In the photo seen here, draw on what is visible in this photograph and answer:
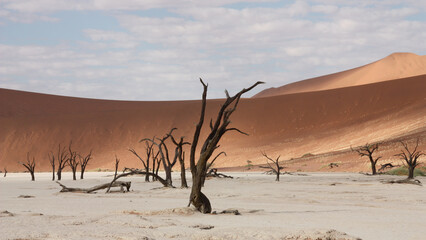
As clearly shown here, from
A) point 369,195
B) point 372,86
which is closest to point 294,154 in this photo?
point 372,86

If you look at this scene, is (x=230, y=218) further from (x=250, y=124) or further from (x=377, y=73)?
(x=377, y=73)

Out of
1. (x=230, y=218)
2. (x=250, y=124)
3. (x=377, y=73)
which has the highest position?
(x=377, y=73)

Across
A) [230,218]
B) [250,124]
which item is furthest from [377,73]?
[230,218]

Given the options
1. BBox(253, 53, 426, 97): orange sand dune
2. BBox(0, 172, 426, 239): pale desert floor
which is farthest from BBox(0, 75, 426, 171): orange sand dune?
BBox(253, 53, 426, 97): orange sand dune

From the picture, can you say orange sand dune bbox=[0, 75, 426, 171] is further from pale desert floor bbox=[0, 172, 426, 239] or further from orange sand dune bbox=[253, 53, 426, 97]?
orange sand dune bbox=[253, 53, 426, 97]

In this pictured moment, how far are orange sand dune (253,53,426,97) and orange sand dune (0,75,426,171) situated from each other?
42623 millimetres

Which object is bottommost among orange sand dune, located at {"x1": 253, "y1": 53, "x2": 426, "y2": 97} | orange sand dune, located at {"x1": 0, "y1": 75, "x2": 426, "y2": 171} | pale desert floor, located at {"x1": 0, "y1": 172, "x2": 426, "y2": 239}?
pale desert floor, located at {"x1": 0, "y1": 172, "x2": 426, "y2": 239}

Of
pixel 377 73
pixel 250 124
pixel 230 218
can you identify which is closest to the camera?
pixel 230 218

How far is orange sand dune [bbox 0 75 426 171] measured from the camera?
57.7m

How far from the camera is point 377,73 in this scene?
11669cm

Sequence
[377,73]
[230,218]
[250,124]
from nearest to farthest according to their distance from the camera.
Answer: [230,218], [250,124], [377,73]

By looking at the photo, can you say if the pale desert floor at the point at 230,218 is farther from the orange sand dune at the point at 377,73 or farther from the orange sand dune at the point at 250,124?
the orange sand dune at the point at 377,73

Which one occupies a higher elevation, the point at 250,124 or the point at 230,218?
the point at 250,124

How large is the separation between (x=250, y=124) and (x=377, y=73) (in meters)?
53.8
